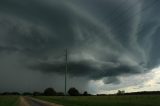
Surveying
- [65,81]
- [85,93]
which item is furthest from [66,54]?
[85,93]

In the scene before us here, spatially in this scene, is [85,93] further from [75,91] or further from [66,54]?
[66,54]

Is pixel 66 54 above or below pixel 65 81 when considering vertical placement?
above

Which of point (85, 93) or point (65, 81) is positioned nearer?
point (65, 81)

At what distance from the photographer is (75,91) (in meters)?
169

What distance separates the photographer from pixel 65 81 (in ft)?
216

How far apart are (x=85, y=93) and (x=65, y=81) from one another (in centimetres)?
9813

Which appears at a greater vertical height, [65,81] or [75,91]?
[75,91]

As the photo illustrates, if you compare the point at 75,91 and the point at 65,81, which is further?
the point at 75,91

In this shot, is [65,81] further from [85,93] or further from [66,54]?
[85,93]

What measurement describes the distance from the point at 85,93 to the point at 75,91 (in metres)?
8.79

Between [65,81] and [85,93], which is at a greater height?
[85,93]

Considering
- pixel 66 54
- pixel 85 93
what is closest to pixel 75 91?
pixel 85 93

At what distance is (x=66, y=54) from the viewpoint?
6825cm

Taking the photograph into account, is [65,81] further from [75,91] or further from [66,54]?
[75,91]
